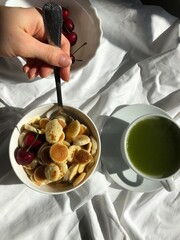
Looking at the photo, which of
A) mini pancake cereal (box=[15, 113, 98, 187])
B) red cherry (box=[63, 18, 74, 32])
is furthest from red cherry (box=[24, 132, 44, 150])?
red cherry (box=[63, 18, 74, 32])

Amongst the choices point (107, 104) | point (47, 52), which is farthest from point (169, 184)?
point (47, 52)

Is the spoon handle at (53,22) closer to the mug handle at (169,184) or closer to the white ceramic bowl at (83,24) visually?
the white ceramic bowl at (83,24)

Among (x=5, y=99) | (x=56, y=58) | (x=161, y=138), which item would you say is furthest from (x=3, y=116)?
(x=161, y=138)

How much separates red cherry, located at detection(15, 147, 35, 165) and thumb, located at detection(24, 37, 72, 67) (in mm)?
160

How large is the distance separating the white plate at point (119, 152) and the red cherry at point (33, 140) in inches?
4.8

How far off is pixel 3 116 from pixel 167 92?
33 cm

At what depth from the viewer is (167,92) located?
0.74 m

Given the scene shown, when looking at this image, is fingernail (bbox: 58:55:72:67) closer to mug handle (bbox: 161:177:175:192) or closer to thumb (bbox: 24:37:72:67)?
thumb (bbox: 24:37:72:67)

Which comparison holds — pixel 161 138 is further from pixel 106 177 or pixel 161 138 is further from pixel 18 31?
pixel 18 31

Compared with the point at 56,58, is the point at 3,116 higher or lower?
lower

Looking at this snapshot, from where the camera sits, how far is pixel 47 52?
2.06 ft

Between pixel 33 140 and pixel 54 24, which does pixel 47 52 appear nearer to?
pixel 54 24

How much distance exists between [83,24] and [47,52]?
126 millimetres

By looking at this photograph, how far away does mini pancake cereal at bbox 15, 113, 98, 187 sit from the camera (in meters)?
0.62
